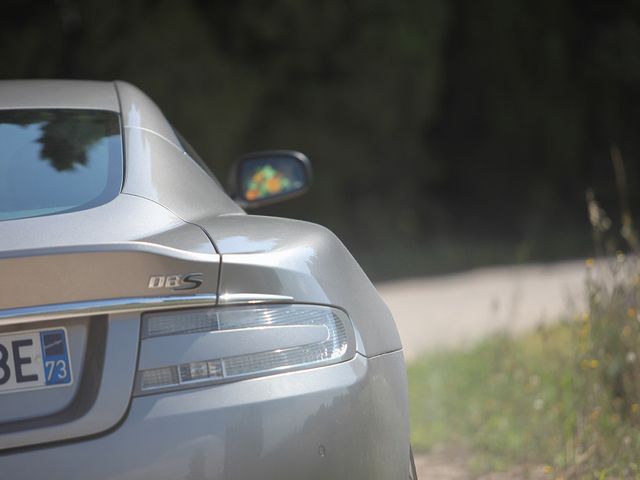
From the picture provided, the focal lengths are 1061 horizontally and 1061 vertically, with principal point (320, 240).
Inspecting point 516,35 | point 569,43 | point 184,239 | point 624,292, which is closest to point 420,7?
point 516,35

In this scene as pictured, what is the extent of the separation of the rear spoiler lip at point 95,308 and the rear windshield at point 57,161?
1.15 ft

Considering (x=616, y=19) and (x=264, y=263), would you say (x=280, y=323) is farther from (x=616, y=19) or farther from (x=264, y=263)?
(x=616, y=19)

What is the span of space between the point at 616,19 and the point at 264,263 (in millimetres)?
13892

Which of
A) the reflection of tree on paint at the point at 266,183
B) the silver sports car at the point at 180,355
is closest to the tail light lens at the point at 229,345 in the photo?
the silver sports car at the point at 180,355

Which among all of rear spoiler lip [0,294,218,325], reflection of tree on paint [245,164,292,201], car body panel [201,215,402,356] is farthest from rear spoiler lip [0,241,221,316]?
reflection of tree on paint [245,164,292,201]

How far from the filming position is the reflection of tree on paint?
Answer: 3.68m

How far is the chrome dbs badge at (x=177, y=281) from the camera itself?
214 cm

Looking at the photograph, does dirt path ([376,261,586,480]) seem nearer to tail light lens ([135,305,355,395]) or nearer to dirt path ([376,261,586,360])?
dirt path ([376,261,586,360])

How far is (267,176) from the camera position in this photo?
3781 millimetres

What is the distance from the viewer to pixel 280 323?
88.4 inches

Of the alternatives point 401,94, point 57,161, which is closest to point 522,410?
point 57,161

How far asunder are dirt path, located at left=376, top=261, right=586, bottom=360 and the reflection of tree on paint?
138 inches

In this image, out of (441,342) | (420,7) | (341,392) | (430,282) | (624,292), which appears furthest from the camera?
(420,7)

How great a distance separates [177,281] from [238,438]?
0.34m
